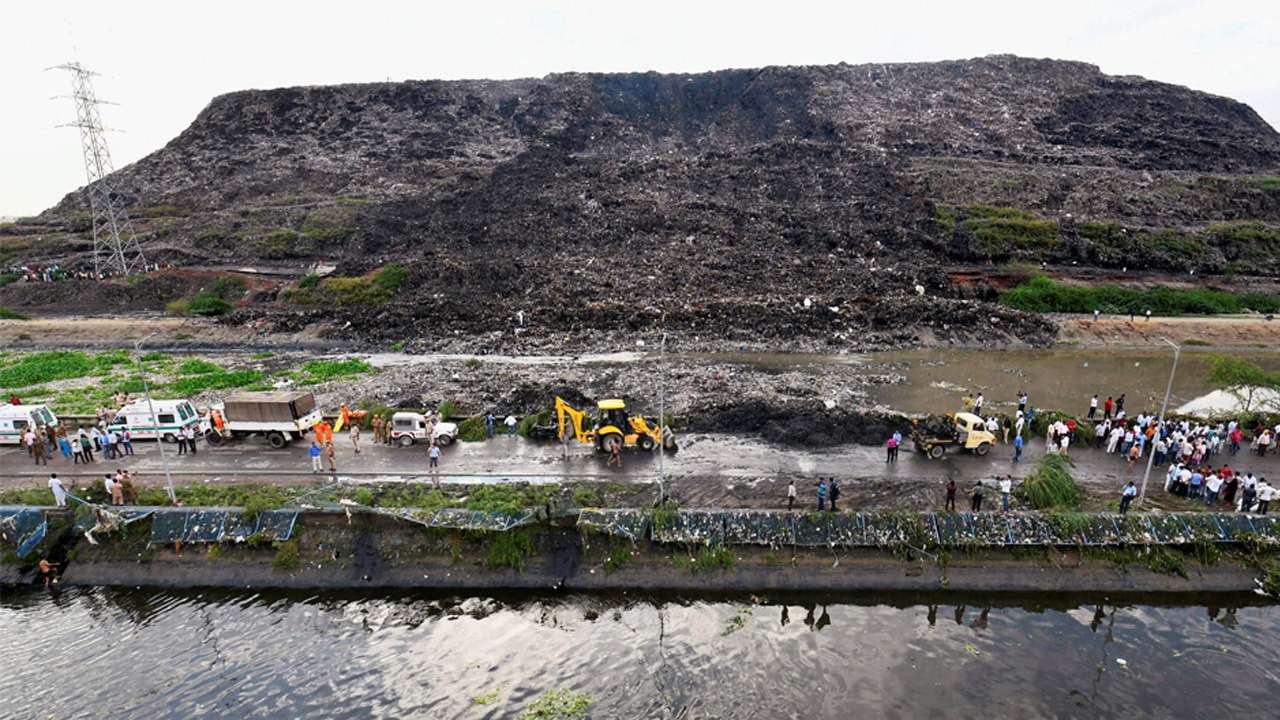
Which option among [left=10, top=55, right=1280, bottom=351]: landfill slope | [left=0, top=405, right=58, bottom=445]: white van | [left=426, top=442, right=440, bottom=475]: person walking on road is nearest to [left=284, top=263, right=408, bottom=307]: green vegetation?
[left=10, top=55, right=1280, bottom=351]: landfill slope

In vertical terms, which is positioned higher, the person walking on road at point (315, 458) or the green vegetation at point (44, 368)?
the person walking on road at point (315, 458)

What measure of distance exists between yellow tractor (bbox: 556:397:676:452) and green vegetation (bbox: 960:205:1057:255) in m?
46.1

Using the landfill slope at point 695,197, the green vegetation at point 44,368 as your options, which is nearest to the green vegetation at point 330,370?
the landfill slope at point 695,197

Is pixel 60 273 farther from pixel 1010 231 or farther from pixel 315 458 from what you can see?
pixel 1010 231

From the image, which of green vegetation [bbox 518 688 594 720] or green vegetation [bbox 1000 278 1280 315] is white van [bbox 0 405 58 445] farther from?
green vegetation [bbox 1000 278 1280 315]

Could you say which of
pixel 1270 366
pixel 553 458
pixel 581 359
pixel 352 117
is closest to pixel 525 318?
pixel 581 359

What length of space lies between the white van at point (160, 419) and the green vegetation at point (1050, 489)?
2911cm

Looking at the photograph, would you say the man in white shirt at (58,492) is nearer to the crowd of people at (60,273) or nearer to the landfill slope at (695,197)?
the landfill slope at (695,197)

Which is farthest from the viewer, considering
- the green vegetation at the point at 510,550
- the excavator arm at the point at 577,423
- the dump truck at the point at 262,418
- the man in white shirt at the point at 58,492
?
the dump truck at the point at 262,418

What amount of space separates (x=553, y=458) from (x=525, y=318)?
951 inches

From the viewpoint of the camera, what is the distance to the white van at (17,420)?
2278 centimetres

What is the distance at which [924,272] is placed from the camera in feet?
166

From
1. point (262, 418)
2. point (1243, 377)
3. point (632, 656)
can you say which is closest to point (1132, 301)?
point (1243, 377)

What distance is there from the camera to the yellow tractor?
21828mm
